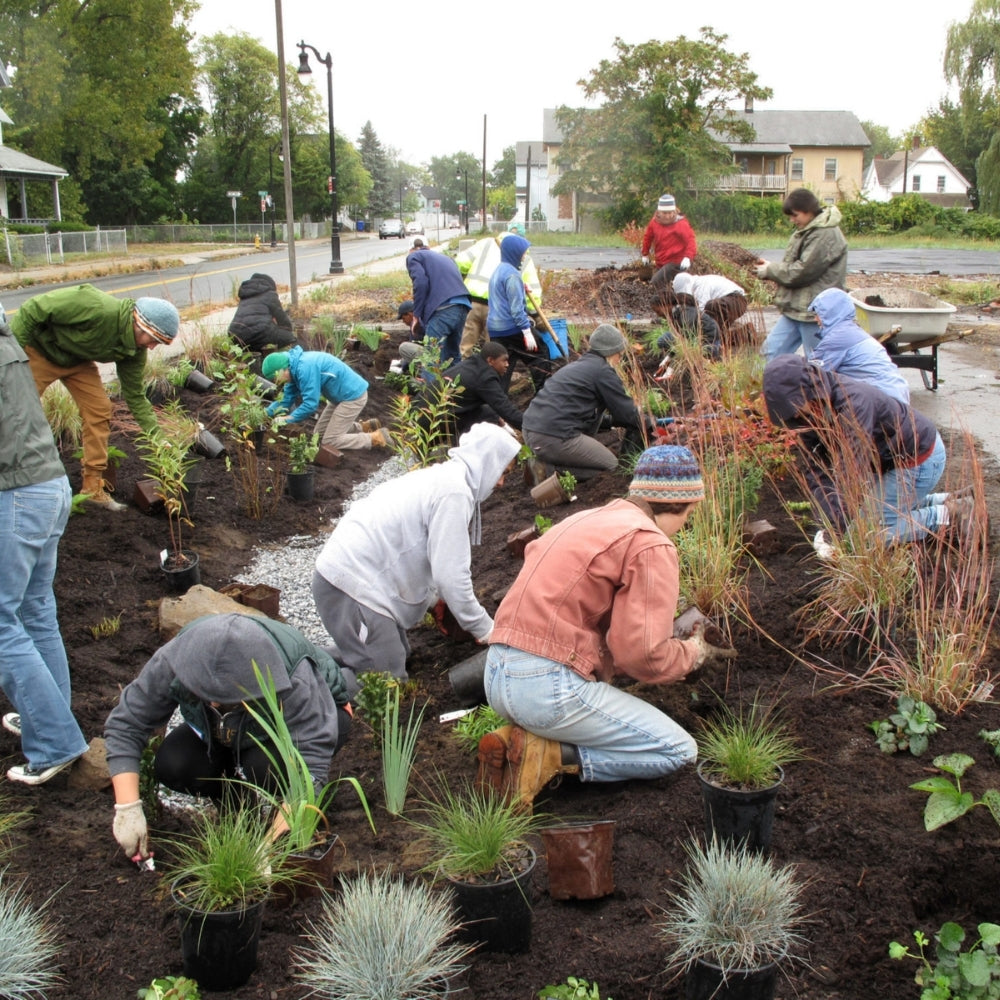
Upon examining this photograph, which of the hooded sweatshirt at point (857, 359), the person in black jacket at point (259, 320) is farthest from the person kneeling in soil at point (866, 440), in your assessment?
the person in black jacket at point (259, 320)

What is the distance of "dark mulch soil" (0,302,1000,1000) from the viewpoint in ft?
8.05

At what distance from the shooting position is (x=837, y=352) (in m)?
5.38

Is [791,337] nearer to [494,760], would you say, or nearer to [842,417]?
[842,417]

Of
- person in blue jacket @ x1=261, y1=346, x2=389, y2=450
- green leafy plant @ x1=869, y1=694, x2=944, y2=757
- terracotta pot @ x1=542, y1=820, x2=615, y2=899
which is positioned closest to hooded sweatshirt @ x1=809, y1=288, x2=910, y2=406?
green leafy plant @ x1=869, y1=694, x2=944, y2=757

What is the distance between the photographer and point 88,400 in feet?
20.1

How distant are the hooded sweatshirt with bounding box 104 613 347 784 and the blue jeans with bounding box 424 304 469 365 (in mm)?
6677

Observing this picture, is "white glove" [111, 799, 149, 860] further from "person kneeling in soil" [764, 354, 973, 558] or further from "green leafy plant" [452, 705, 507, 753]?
"person kneeling in soil" [764, 354, 973, 558]

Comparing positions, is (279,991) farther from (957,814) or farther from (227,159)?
(227,159)

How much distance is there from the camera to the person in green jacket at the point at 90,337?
216 inches

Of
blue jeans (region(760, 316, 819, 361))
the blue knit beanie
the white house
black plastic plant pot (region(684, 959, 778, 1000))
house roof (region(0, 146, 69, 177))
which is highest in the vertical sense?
the white house

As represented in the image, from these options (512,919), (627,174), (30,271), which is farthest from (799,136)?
(512,919)

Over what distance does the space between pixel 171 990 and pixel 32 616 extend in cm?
178

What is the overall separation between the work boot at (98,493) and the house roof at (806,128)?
67.2 m

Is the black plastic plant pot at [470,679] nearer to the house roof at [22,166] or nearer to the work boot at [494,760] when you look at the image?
the work boot at [494,760]
